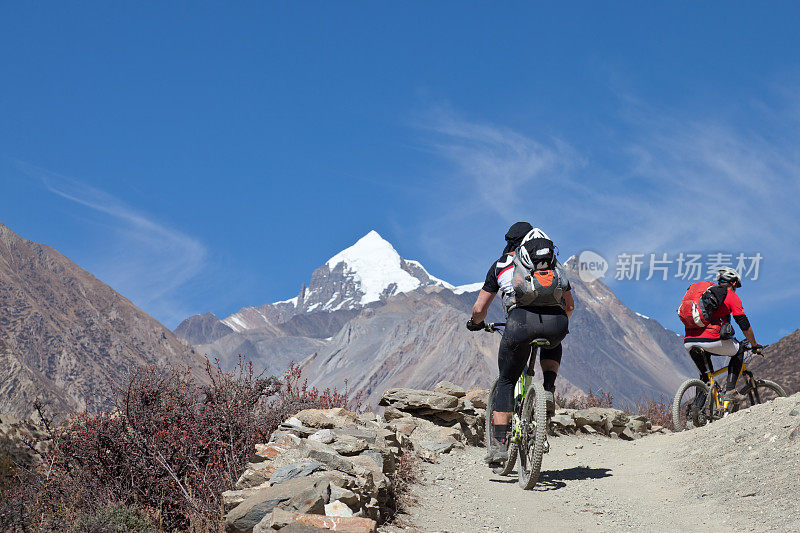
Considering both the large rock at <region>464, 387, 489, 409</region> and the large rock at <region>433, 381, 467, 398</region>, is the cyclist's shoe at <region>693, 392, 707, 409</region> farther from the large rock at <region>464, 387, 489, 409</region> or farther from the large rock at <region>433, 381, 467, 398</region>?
the large rock at <region>433, 381, 467, 398</region>

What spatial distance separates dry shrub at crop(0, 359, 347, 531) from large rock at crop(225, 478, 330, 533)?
1346mm

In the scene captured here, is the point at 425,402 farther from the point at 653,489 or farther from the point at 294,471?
the point at 294,471

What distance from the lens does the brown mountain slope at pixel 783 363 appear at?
26.4 metres

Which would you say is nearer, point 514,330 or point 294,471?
point 294,471

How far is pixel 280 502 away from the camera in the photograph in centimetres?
546

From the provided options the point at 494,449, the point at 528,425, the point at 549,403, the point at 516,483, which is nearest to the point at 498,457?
the point at 494,449

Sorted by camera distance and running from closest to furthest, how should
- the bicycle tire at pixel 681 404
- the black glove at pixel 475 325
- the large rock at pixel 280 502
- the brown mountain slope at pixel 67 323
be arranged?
1. the large rock at pixel 280 502
2. the black glove at pixel 475 325
3. the bicycle tire at pixel 681 404
4. the brown mountain slope at pixel 67 323

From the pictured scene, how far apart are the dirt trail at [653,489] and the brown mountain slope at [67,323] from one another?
93.5 metres

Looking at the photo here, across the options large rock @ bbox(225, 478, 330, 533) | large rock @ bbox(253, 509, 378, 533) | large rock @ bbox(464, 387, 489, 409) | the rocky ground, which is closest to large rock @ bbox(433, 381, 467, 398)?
large rock @ bbox(464, 387, 489, 409)

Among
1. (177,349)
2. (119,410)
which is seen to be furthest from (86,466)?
(177,349)

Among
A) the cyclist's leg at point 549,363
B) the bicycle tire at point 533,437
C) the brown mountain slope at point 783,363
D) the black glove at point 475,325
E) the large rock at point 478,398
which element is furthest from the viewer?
the brown mountain slope at point 783,363

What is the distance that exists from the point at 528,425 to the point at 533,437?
141 mm

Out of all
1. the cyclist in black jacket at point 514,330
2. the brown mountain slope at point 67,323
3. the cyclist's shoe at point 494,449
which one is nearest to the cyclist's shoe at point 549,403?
the cyclist in black jacket at point 514,330

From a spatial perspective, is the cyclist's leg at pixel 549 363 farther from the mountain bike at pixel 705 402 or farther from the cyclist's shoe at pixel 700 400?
the cyclist's shoe at pixel 700 400
